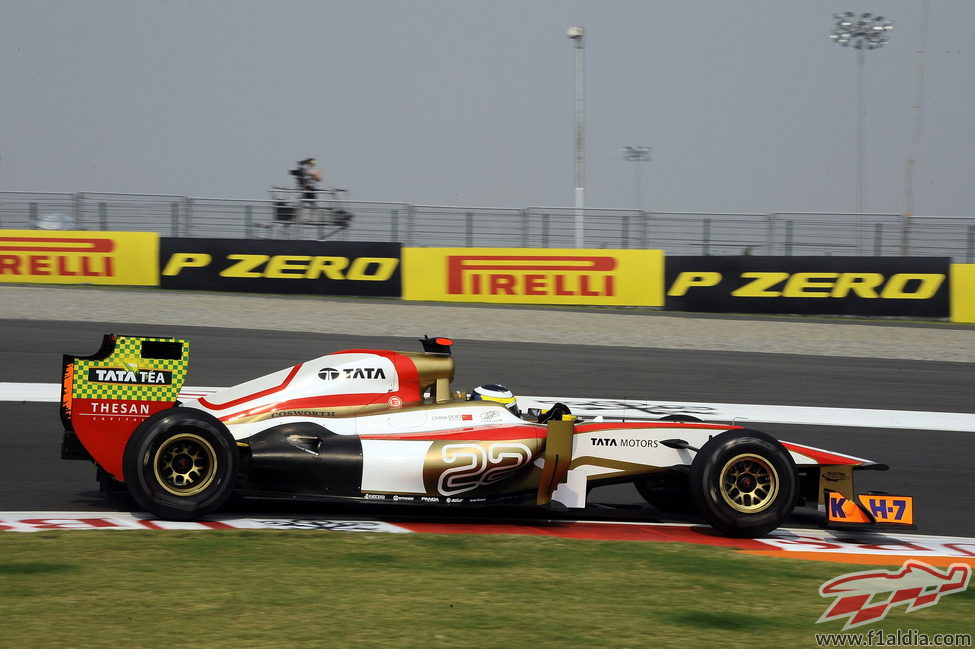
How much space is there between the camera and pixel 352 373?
6832mm

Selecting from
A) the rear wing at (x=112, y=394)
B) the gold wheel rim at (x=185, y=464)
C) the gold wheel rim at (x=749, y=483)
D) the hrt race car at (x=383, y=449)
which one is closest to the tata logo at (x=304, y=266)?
the hrt race car at (x=383, y=449)

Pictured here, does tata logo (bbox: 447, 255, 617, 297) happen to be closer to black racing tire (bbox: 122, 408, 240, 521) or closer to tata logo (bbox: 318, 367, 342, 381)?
tata logo (bbox: 318, 367, 342, 381)

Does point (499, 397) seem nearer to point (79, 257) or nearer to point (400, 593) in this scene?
point (400, 593)

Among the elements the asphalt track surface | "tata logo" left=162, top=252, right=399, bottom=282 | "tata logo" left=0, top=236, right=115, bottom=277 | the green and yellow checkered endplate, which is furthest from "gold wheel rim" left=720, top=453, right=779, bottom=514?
"tata logo" left=0, top=236, right=115, bottom=277

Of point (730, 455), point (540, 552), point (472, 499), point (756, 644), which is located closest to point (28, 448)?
point (472, 499)

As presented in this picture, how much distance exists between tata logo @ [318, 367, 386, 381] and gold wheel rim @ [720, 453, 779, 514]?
87.5 inches

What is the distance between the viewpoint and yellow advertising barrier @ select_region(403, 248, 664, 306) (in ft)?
66.2

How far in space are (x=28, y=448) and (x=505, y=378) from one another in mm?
5892

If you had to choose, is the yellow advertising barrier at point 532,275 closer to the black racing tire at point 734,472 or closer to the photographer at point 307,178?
the photographer at point 307,178

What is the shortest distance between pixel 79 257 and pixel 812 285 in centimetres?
1378

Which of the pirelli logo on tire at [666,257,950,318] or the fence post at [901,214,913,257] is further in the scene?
the fence post at [901,214,913,257]

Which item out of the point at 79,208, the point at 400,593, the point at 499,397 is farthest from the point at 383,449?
the point at 79,208

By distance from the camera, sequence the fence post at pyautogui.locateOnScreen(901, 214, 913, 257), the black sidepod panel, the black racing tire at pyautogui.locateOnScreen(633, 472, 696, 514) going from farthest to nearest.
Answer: the fence post at pyautogui.locateOnScreen(901, 214, 913, 257) < the black racing tire at pyautogui.locateOnScreen(633, 472, 696, 514) < the black sidepod panel

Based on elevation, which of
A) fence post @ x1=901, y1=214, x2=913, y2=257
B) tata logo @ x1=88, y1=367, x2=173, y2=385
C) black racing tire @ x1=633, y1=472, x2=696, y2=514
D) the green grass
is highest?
fence post @ x1=901, y1=214, x2=913, y2=257
